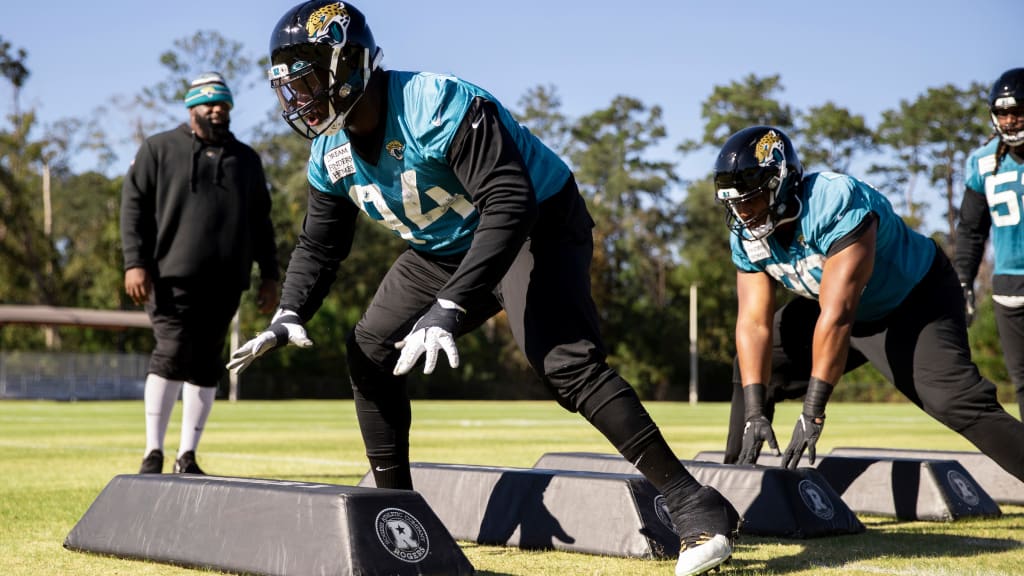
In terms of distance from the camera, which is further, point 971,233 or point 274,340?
point 971,233

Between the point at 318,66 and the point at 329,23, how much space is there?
142mm

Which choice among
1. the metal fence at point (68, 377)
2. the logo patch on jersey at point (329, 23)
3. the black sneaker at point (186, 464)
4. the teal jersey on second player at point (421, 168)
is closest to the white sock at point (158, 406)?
the black sneaker at point (186, 464)

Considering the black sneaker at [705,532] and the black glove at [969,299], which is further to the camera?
the black glove at [969,299]

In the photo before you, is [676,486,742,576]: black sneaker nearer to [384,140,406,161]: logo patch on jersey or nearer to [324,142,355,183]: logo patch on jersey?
[384,140,406,161]: logo patch on jersey

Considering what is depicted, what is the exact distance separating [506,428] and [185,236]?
364 inches

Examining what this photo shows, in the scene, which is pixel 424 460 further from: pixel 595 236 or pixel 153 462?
pixel 595 236

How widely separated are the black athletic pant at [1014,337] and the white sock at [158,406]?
4.41 meters

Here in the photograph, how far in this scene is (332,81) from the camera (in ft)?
12.1

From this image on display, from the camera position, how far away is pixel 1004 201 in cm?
587

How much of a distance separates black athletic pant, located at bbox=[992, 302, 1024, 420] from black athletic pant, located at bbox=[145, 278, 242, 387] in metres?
4.10

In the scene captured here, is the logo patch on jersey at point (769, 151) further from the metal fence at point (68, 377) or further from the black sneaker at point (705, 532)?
the metal fence at point (68, 377)

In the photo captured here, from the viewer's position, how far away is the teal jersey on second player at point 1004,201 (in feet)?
19.0

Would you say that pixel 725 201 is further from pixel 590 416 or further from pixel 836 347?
pixel 590 416

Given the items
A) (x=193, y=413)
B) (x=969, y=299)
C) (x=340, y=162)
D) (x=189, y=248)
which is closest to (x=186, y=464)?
(x=193, y=413)
